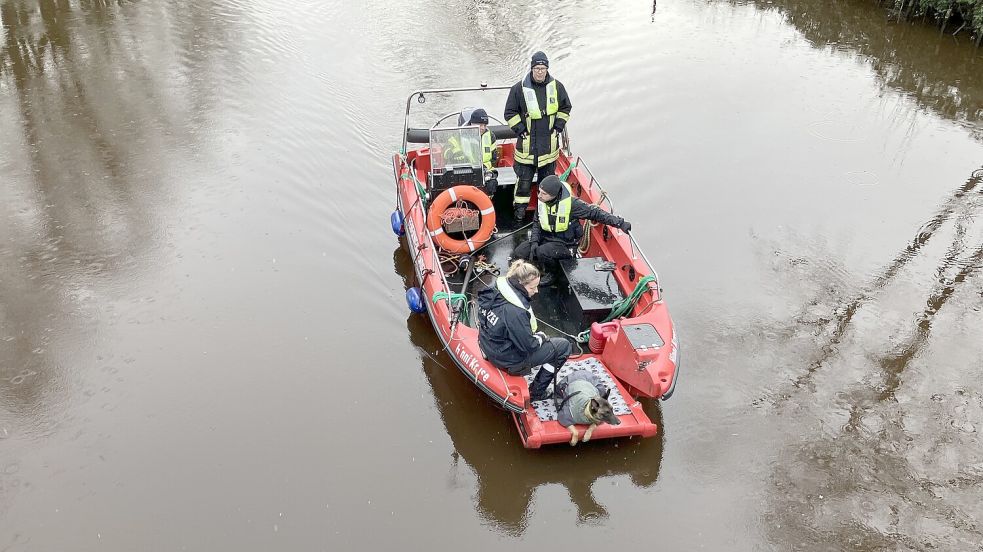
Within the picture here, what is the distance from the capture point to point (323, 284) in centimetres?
660

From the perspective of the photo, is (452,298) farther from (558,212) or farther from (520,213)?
(520,213)

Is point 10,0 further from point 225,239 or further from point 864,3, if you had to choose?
point 864,3

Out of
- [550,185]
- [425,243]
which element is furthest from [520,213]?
[550,185]

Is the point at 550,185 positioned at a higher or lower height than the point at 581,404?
higher

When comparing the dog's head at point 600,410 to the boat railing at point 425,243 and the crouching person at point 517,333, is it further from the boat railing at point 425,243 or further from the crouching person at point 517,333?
the boat railing at point 425,243

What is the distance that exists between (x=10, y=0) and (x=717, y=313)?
14036mm

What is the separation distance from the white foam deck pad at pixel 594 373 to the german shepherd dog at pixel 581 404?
0.21ft

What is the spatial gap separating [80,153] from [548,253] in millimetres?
6187

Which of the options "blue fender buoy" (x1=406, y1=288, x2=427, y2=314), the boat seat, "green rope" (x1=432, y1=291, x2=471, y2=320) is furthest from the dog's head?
"blue fender buoy" (x1=406, y1=288, x2=427, y2=314)

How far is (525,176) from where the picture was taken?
6645mm

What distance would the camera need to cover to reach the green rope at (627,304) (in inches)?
211

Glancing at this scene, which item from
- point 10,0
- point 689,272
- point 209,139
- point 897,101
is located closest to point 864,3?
point 897,101

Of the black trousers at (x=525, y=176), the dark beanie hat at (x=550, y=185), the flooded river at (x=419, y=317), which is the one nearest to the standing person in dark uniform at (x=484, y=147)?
the black trousers at (x=525, y=176)

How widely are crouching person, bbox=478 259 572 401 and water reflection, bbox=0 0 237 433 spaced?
332cm
